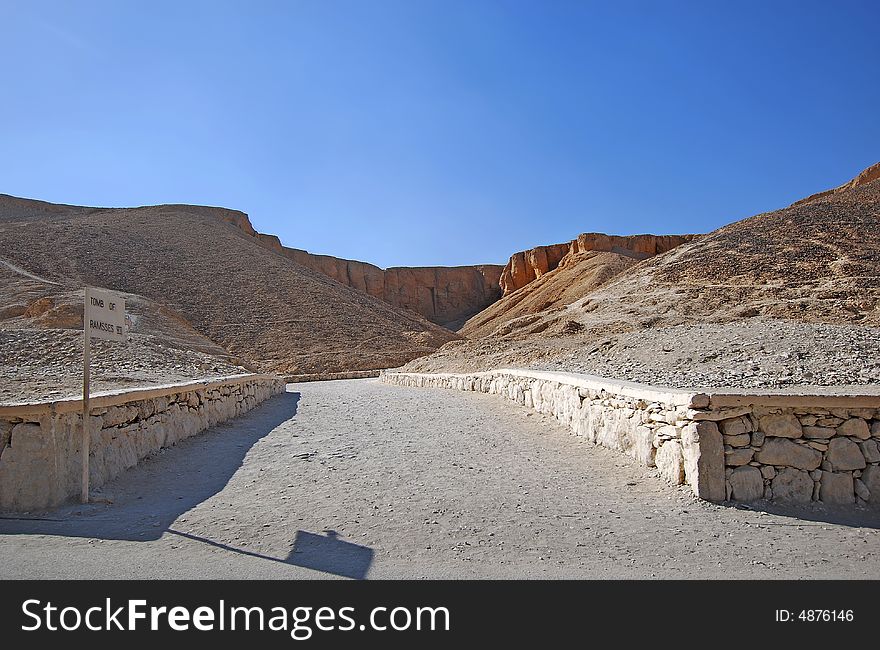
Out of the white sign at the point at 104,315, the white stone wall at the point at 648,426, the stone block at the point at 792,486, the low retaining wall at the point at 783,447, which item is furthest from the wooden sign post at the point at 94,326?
the stone block at the point at 792,486

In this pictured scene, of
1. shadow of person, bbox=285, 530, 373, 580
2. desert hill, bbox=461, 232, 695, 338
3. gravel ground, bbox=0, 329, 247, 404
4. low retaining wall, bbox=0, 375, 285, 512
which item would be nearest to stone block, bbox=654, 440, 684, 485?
shadow of person, bbox=285, 530, 373, 580

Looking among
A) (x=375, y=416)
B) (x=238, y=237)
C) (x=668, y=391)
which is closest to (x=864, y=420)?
(x=668, y=391)

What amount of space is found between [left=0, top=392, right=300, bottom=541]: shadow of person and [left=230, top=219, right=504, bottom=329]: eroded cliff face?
81838 millimetres

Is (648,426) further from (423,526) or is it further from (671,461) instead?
(423,526)

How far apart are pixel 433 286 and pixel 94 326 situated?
88.0m

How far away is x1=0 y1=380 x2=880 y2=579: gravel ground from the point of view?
397cm

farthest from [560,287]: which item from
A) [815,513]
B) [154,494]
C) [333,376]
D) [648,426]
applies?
[154,494]

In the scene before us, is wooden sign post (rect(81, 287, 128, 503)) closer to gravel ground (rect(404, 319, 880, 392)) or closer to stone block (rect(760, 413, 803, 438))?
stone block (rect(760, 413, 803, 438))

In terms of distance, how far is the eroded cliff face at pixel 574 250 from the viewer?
67.3 m

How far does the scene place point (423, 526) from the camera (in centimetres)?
475

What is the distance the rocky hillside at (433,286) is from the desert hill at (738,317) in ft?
175
